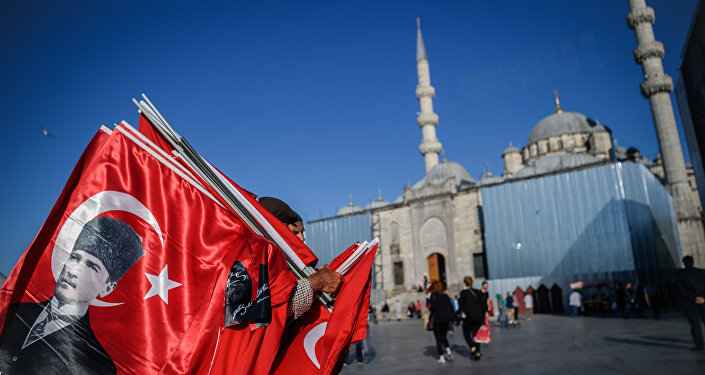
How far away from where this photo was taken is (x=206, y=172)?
235 centimetres

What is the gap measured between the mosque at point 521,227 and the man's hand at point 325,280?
78.4 ft

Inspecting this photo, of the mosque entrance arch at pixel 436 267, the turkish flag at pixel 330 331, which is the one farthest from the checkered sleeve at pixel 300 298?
the mosque entrance arch at pixel 436 267

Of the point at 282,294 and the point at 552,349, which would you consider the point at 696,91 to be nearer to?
the point at 552,349

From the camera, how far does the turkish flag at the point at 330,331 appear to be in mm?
2213

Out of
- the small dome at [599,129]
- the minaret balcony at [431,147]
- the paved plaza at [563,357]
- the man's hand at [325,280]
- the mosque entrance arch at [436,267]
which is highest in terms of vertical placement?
the small dome at [599,129]

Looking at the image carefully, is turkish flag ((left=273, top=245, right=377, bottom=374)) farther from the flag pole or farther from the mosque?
the mosque

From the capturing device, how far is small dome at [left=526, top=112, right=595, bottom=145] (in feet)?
148

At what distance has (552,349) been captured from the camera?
848 centimetres

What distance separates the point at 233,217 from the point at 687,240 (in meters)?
38.6

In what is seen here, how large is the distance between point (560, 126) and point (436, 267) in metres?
23.8

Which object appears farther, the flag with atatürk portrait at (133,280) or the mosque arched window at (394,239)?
the mosque arched window at (394,239)

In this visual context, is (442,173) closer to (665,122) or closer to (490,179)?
(490,179)

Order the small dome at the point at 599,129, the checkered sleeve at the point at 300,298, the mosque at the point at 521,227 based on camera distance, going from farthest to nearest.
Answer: the small dome at the point at 599,129 → the mosque at the point at 521,227 → the checkered sleeve at the point at 300,298

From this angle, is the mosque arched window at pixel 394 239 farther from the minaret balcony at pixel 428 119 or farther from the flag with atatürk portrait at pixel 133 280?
the flag with atatürk portrait at pixel 133 280
